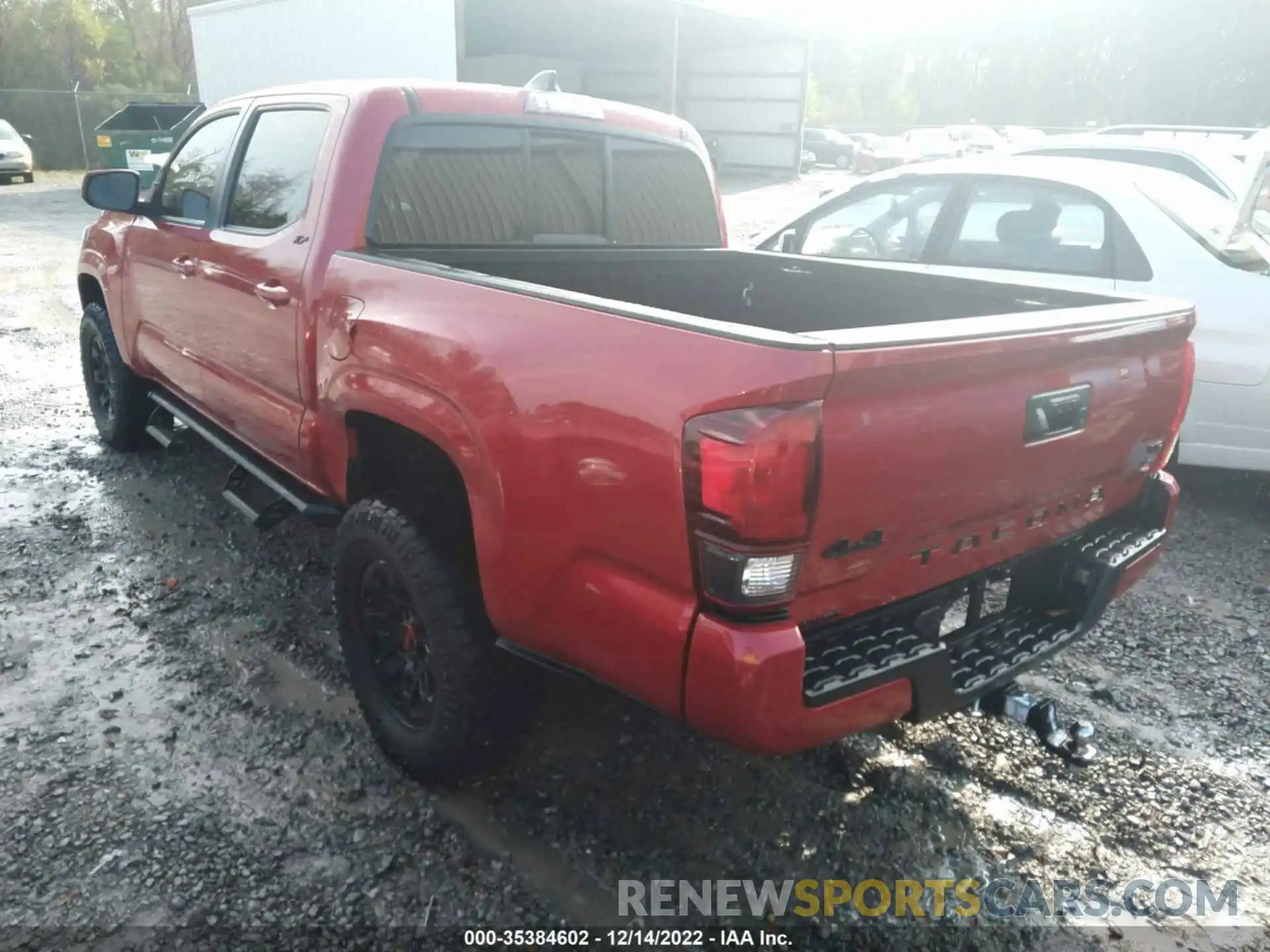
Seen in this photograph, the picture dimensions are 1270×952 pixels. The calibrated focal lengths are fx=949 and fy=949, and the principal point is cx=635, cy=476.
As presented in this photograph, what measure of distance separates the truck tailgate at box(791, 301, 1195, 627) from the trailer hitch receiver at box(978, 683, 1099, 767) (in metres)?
0.41

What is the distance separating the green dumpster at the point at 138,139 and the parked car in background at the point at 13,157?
16.3 ft

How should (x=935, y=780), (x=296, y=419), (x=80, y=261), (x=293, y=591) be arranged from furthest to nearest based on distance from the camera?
(x=80, y=261), (x=293, y=591), (x=296, y=419), (x=935, y=780)

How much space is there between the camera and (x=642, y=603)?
2004mm

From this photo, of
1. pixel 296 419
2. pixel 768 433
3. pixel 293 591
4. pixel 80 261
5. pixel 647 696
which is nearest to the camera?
pixel 768 433

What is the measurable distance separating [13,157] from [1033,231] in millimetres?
24123

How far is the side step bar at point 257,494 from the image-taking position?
3.18m

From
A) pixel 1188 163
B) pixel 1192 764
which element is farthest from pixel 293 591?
pixel 1188 163

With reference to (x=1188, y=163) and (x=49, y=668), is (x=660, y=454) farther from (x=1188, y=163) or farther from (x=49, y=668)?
(x=1188, y=163)

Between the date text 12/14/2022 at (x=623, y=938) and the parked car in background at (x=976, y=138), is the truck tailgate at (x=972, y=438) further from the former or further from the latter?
the parked car in background at (x=976, y=138)

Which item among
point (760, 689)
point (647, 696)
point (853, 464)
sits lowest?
point (647, 696)

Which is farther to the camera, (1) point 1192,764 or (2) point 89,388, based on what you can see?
(2) point 89,388

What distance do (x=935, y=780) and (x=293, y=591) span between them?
2.63 meters

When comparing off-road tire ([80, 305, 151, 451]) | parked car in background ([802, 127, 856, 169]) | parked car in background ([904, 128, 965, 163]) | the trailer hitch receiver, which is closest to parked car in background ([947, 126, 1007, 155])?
parked car in background ([904, 128, 965, 163])

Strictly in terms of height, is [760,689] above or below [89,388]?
above
